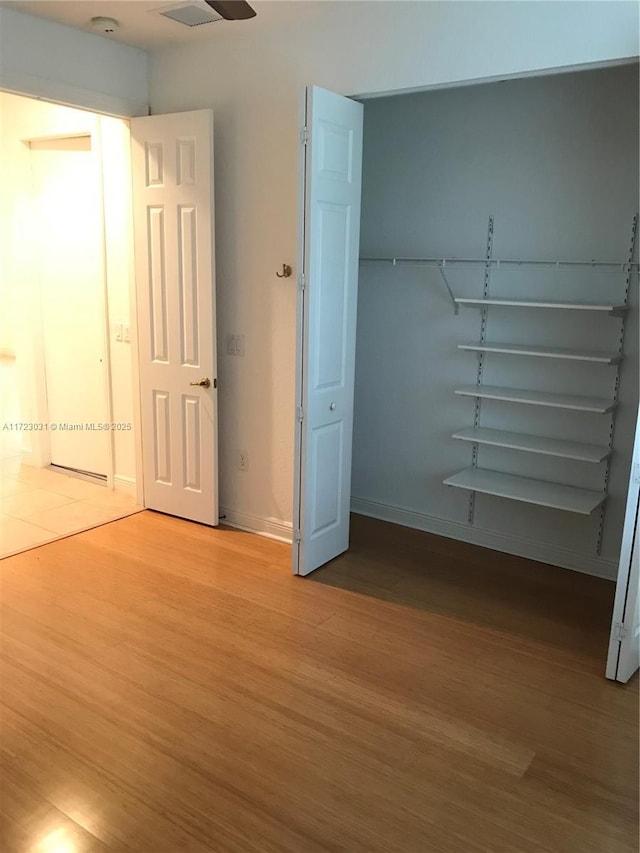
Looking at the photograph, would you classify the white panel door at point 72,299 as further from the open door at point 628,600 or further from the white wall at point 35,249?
the open door at point 628,600

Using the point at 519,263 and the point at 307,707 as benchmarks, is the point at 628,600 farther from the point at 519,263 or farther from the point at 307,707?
the point at 519,263

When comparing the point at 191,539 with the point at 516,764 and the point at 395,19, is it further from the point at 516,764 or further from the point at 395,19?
the point at 395,19

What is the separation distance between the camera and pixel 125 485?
495 cm

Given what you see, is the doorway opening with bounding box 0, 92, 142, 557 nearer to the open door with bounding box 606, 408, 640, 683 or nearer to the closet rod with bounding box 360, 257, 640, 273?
the closet rod with bounding box 360, 257, 640, 273

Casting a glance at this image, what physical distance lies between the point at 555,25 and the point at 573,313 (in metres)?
1.41

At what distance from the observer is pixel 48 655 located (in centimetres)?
294

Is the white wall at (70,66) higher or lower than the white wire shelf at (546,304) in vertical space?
higher

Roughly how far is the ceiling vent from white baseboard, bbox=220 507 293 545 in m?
2.74

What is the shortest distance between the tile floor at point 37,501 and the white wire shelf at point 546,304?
2.54 meters

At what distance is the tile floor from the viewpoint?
167 inches

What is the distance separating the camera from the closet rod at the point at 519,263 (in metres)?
3.53

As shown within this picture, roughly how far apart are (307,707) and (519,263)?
258 centimetres

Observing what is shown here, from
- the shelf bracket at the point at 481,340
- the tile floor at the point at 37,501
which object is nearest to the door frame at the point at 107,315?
the tile floor at the point at 37,501

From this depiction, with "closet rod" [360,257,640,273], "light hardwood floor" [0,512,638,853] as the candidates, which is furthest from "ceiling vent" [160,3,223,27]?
"light hardwood floor" [0,512,638,853]
